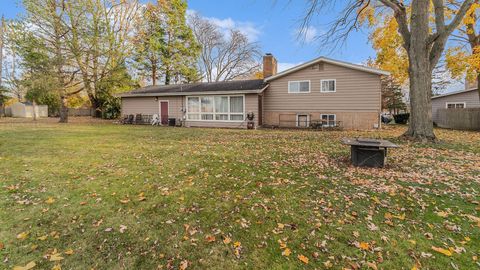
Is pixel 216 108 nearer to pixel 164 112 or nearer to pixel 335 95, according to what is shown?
pixel 164 112

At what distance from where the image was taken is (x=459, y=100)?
Answer: 19.7 metres

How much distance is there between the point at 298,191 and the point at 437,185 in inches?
104

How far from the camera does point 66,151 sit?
24.8 feet

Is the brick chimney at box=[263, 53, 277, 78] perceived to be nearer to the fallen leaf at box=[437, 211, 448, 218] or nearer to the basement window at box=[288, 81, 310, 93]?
the basement window at box=[288, 81, 310, 93]

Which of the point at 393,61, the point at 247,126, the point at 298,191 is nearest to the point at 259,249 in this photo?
the point at 298,191

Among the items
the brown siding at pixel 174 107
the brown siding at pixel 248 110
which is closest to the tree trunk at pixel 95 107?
the brown siding at pixel 174 107

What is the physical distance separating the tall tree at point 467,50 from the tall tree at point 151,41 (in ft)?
85.9

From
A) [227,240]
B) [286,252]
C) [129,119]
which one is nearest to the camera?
[286,252]

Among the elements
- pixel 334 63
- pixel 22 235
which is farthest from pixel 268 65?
pixel 22 235

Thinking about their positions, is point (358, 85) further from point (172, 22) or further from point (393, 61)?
point (172, 22)

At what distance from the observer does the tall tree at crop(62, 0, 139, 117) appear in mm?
18234

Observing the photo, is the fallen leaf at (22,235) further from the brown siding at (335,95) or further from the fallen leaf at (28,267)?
the brown siding at (335,95)

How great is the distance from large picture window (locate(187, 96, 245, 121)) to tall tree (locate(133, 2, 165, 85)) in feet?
38.9

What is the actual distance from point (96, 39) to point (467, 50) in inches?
1035
